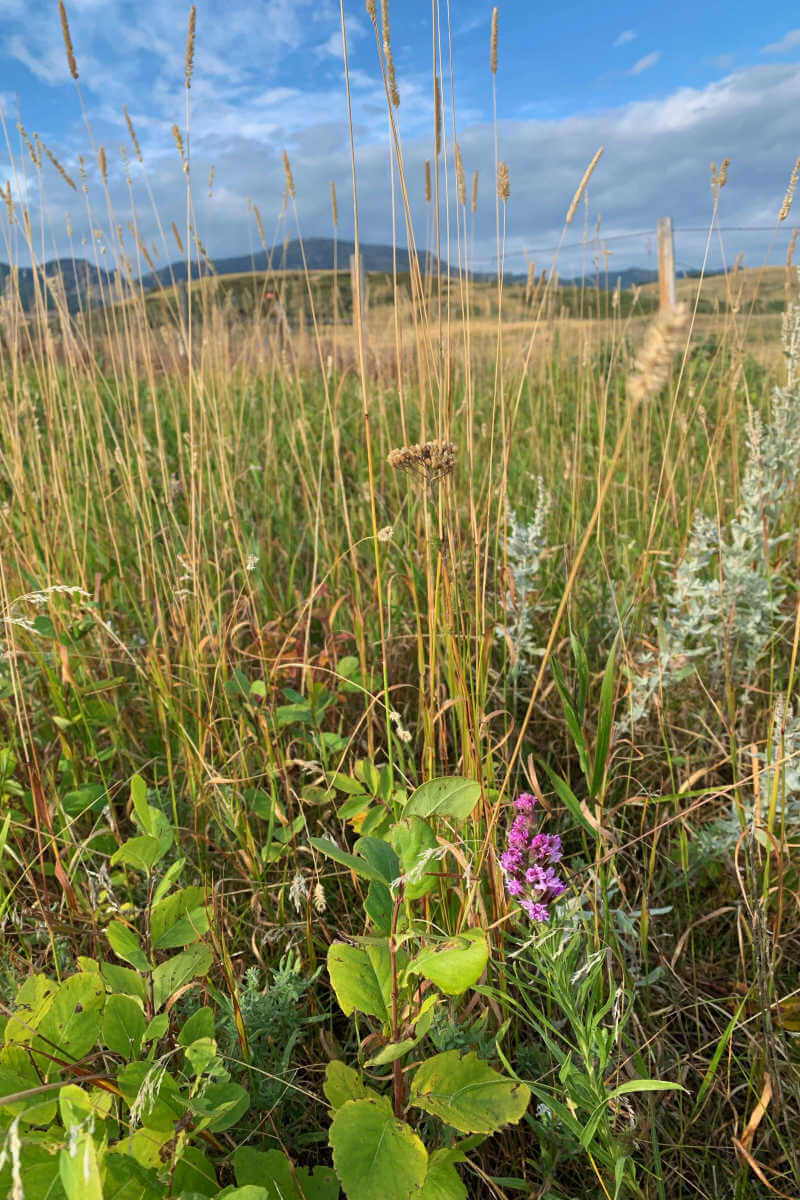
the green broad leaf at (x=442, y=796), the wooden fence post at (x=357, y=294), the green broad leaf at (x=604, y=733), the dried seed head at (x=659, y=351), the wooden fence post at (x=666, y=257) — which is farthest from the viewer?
the wooden fence post at (x=666, y=257)

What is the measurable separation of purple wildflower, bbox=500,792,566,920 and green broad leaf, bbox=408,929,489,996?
0.63ft

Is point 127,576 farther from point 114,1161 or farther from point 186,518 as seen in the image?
point 114,1161

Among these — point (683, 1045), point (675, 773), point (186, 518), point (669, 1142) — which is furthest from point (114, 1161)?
point (186, 518)

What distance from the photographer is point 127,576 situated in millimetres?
2139

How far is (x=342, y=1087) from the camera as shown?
0.74 meters

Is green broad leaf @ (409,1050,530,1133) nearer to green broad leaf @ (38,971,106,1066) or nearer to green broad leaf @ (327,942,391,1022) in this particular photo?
green broad leaf @ (327,942,391,1022)

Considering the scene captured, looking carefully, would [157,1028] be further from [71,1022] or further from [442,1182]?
[442,1182]

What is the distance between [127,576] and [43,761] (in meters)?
0.78

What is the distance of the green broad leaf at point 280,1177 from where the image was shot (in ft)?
2.29

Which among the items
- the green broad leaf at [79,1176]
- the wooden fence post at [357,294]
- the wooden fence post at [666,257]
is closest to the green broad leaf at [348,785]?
the green broad leaf at [79,1176]

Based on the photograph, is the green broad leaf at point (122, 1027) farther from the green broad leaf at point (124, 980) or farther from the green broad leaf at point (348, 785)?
the green broad leaf at point (348, 785)

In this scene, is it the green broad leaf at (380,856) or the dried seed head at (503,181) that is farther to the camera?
the dried seed head at (503,181)

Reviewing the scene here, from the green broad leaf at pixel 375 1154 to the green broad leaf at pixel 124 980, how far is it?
25 centimetres

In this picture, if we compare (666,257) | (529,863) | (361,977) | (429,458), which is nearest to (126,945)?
(361,977)
